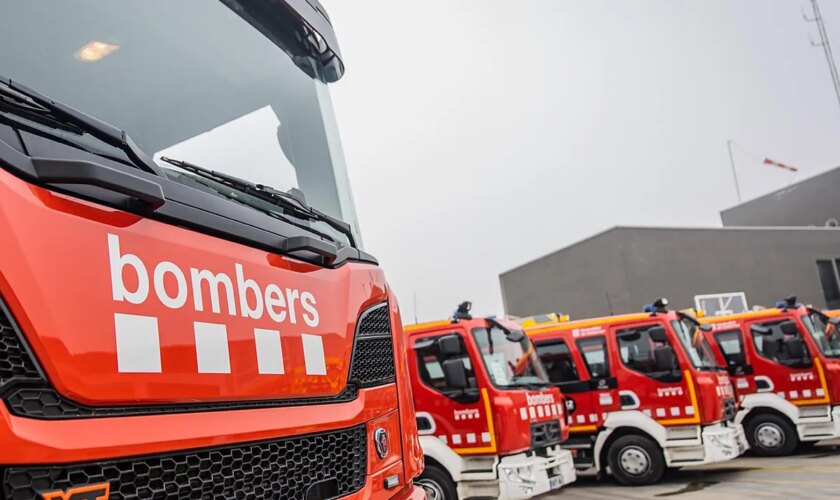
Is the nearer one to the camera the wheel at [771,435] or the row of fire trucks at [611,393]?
the row of fire trucks at [611,393]

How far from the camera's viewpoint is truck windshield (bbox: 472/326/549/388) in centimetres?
720

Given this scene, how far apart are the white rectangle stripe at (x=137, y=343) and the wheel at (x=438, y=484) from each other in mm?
5659

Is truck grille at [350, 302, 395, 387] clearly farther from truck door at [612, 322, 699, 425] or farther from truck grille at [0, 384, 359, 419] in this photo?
truck door at [612, 322, 699, 425]

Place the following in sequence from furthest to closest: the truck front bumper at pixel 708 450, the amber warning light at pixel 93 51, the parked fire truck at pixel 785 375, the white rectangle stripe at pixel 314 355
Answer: the parked fire truck at pixel 785 375, the truck front bumper at pixel 708 450, the white rectangle stripe at pixel 314 355, the amber warning light at pixel 93 51

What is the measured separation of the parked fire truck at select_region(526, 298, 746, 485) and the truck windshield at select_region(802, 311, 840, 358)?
2323mm

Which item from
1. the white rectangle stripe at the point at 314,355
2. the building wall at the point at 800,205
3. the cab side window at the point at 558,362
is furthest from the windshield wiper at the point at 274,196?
the building wall at the point at 800,205

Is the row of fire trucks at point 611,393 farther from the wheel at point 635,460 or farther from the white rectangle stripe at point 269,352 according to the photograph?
the white rectangle stripe at point 269,352

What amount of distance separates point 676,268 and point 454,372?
2058 centimetres

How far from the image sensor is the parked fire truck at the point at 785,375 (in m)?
10.5

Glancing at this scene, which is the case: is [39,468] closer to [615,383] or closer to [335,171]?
[335,171]

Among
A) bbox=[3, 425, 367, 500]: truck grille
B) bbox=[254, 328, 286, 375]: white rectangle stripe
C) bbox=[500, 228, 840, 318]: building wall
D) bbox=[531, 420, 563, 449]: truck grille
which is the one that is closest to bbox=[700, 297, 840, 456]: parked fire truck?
bbox=[531, 420, 563, 449]: truck grille

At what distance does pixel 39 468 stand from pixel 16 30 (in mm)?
1127

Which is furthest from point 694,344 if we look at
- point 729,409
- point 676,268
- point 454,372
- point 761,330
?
point 676,268

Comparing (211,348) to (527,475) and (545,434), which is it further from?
(545,434)
